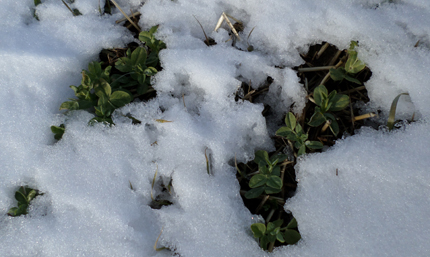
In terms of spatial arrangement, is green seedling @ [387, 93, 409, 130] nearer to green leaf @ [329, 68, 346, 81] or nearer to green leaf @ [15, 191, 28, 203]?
green leaf @ [329, 68, 346, 81]

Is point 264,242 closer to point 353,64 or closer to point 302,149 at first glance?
point 302,149

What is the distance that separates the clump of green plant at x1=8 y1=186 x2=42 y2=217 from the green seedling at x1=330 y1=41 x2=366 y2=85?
174 centimetres

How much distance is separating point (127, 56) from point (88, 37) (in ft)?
0.89

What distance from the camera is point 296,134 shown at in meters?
1.62

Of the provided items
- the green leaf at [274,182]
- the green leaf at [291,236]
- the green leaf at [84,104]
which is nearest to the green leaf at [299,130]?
the green leaf at [274,182]

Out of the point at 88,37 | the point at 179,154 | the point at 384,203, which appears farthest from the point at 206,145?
the point at 88,37

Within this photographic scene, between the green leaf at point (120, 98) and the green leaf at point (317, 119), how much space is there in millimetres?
1013

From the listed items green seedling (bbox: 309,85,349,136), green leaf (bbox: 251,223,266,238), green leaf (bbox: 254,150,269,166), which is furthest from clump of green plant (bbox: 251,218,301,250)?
green seedling (bbox: 309,85,349,136)

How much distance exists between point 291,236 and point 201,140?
0.66 meters

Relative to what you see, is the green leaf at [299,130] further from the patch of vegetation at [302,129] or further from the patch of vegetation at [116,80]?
the patch of vegetation at [116,80]

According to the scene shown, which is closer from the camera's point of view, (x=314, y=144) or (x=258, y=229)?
(x=258, y=229)

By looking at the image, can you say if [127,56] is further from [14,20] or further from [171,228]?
[171,228]

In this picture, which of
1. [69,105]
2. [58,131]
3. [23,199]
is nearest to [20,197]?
[23,199]

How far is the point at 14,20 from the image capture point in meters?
1.93
